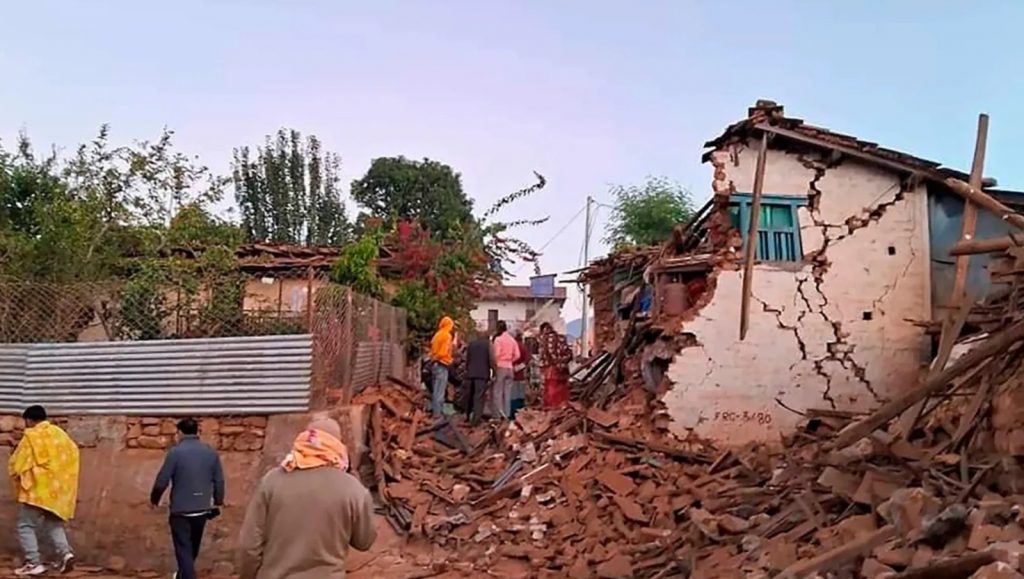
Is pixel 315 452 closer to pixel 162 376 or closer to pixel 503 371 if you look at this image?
pixel 162 376

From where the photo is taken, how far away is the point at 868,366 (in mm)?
13570

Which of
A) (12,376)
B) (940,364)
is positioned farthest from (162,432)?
(940,364)

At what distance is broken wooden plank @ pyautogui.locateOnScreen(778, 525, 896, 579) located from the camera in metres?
6.50

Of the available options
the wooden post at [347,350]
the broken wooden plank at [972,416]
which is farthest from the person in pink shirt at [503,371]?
the broken wooden plank at [972,416]

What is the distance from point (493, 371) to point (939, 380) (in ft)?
25.1

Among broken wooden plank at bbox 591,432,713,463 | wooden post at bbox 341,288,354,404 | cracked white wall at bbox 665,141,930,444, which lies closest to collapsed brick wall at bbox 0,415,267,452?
wooden post at bbox 341,288,354,404

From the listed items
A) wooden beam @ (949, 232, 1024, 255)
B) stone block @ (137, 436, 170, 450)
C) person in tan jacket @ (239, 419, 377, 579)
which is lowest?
stone block @ (137, 436, 170, 450)

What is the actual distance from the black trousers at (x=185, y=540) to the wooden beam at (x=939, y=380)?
6.48 metres

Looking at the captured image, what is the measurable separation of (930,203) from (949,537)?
29.6 feet

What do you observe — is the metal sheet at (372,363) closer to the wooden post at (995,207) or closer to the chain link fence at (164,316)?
the chain link fence at (164,316)

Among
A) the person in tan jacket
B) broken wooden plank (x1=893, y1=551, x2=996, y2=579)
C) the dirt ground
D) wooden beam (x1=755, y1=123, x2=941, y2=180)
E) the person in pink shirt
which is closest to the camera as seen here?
the person in tan jacket

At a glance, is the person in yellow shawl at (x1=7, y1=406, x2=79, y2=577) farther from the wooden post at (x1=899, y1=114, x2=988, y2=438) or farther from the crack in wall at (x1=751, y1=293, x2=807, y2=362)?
the crack in wall at (x1=751, y1=293, x2=807, y2=362)

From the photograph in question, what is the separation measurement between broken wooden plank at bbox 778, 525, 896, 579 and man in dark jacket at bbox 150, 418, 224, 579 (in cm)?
525

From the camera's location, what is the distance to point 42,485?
31.1 ft
